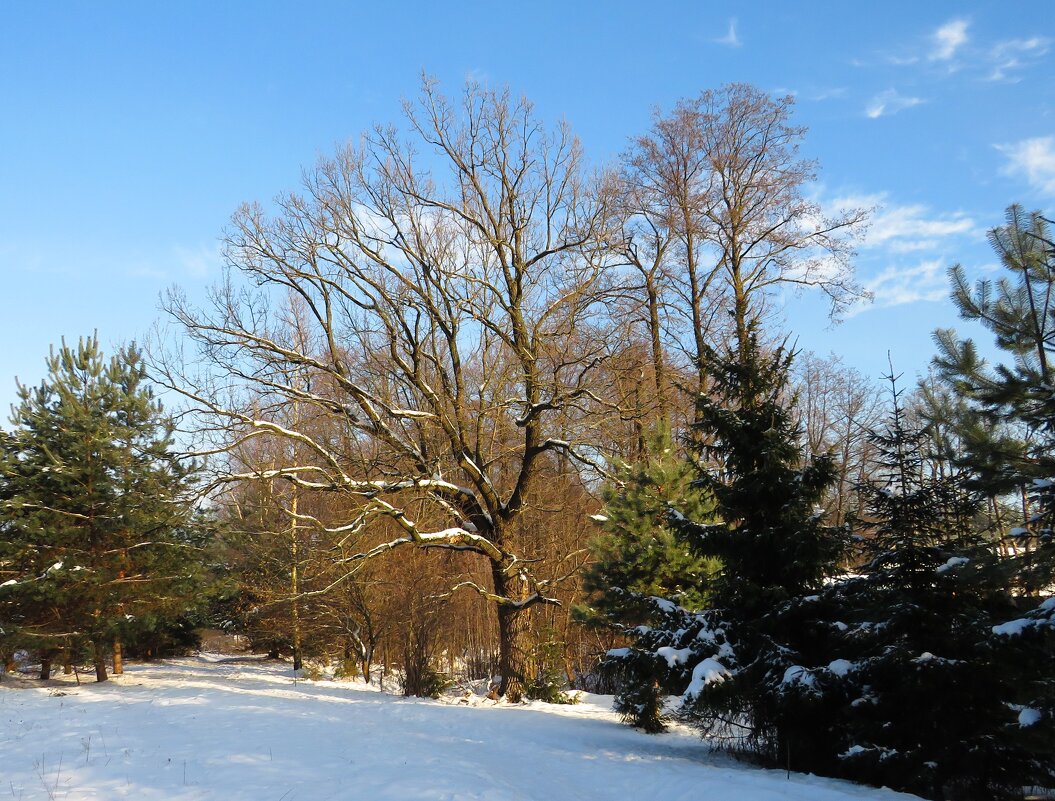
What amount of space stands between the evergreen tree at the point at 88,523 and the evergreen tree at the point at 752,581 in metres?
10.7

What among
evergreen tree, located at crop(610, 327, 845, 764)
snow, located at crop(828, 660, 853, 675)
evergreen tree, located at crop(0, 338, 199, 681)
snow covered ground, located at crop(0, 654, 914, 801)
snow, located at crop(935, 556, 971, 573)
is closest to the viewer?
snow covered ground, located at crop(0, 654, 914, 801)

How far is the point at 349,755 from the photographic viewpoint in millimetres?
8305

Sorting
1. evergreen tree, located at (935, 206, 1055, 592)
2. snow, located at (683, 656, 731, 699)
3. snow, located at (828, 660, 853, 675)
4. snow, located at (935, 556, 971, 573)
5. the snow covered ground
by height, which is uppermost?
evergreen tree, located at (935, 206, 1055, 592)

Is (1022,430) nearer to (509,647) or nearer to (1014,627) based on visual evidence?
(1014,627)

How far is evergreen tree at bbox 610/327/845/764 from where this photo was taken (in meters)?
8.41

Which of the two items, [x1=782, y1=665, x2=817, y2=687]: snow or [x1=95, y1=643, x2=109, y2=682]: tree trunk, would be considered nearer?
[x1=782, y1=665, x2=817, y2=687]: snow

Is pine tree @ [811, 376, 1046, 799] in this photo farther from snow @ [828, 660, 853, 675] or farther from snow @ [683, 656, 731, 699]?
snow @ [683, 656, 731, 699]

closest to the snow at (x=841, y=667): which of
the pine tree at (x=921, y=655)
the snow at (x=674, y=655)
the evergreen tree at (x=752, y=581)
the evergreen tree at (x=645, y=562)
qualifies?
the pine tree at (x=921, y=655)

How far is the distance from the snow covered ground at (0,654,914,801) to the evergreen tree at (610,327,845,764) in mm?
664

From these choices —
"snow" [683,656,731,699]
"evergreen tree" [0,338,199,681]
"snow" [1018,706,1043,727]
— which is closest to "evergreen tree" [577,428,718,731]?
"snow" [683,656,731,699]

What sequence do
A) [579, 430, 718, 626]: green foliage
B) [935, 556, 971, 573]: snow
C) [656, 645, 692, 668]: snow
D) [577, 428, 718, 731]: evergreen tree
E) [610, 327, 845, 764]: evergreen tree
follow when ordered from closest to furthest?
1. [935, 556, 971, 573]: snow
2. [610, 327, 845, 764]: evergreen tree
3. [656, 645, 692, 668]: snow
4. [577, 428, 718, 731]: evergreen tree
5. [579, 430, 718, 626]: green foliage

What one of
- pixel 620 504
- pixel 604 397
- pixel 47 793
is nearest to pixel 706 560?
pixel 620 504

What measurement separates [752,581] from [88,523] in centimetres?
1442

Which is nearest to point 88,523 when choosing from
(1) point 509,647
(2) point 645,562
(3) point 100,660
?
(3) point 100,660
